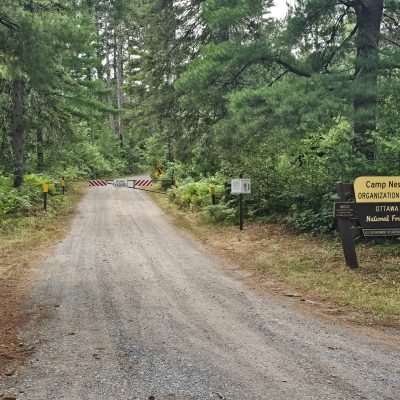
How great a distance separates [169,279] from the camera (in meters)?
8.16

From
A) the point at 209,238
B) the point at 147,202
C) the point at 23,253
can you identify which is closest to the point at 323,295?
the point at 209,238

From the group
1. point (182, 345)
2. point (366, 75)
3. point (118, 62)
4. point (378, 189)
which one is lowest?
point (182, 345)

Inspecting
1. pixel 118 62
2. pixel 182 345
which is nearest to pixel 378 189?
pixel 182 345

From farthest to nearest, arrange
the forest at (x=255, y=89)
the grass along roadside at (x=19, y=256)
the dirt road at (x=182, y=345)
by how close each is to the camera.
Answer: the forest at (x=255, y=89) < the grass along roadside at (x=19, y=256) < the dirt road at (x=182, y=345)

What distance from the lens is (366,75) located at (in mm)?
9500

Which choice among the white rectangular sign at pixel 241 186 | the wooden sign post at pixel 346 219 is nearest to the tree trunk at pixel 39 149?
the white rectangular sign at pixel 241 186

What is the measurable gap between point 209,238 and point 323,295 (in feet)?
19.5

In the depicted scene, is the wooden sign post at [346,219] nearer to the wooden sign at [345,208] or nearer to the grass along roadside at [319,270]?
the wooden sign at [345,208]

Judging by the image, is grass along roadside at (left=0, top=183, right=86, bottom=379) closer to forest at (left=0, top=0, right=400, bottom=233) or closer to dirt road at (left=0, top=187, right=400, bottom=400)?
dirt road at (left=0, top=187, right=400, bottom=400)

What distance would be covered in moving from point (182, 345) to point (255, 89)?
774cm

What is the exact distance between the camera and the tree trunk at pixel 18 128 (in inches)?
714

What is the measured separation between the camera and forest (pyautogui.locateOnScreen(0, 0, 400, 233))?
9.16 m

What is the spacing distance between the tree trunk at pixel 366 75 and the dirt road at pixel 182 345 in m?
4.28

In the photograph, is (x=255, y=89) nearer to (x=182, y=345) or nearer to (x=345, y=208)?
(x=345, y=208)
